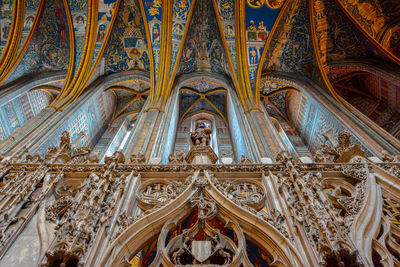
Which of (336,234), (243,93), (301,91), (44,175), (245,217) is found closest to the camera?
(336,234)

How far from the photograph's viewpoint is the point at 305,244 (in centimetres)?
275

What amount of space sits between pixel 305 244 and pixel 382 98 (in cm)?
1140

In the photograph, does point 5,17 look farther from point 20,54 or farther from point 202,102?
point 202,102

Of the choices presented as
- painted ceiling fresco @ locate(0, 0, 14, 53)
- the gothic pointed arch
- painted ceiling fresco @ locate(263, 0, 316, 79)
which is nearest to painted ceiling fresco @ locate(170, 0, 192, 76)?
painted ceiling fresco @ locate(263, 0, 316, 79)

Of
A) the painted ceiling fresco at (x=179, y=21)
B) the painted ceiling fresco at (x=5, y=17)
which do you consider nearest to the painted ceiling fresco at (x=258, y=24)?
the painted ceiling fresco at (x=179, y=21)

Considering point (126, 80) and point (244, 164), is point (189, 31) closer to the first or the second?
point (126, 80)

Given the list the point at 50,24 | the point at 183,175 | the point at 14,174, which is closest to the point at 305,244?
the point at 183,175

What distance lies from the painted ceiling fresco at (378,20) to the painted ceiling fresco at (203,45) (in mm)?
5967

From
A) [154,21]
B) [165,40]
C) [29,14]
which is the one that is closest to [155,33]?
[154,21]

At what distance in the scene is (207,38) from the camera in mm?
12898

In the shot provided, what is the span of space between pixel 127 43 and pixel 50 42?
11.0 feet

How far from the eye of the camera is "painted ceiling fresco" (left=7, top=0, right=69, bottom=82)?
1081cm

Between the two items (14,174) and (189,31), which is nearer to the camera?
(14,174)

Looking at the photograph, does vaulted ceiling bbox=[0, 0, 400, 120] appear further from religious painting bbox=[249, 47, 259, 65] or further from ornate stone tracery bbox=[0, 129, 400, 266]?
ornate stone tracery bbox=[0, 129, 400, 266]
